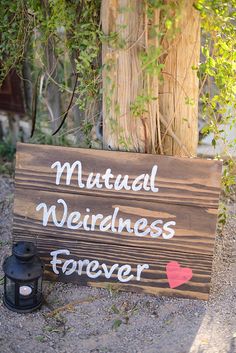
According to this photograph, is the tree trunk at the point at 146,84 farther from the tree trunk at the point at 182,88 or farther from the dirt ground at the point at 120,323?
the dirt ground at the point at 120,323

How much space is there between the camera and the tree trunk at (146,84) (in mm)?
2410

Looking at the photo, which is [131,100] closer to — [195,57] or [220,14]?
[195,57]

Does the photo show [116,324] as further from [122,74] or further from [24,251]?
[122,74]

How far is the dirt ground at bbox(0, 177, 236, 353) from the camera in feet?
7.67

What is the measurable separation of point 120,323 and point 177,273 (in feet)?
1.25

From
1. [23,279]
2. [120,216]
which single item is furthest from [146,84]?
[23,279]

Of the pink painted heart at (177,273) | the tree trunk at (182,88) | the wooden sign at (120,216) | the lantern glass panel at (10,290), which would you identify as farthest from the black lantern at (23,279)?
the tree trunk at (182,88)

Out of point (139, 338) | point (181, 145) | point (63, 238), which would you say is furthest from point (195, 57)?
point (139, 338)

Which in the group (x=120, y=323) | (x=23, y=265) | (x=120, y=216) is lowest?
(x=120, y=323)

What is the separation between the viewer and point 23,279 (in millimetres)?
2443

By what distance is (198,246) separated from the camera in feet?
8.43

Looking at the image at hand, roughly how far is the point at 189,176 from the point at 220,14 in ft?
2.53

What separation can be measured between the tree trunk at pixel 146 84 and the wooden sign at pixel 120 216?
147mm

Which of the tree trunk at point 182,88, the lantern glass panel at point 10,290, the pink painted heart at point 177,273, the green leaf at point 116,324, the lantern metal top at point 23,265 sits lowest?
the green leaf at point 116,324
